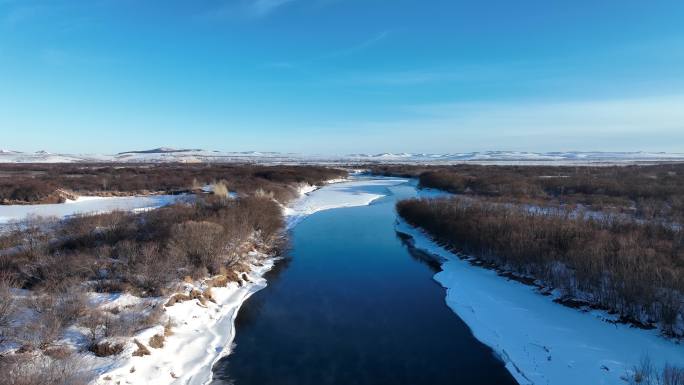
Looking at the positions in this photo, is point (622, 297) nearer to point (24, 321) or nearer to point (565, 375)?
point (565, 375)

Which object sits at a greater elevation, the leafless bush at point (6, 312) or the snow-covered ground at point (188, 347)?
the leafless bush at point (6, 312)

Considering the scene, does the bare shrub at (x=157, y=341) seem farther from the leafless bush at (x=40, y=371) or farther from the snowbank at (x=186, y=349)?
the leafless bush at (x=40, y=371)

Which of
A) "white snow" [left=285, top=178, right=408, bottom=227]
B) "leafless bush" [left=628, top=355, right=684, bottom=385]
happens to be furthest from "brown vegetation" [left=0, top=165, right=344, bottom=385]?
"leafless bush" [left=628, top=355, right=684, bottom=385]

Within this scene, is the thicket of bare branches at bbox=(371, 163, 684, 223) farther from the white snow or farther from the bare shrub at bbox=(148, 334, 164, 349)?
the bare shrub at bbox=(148, 334, 164, 349)

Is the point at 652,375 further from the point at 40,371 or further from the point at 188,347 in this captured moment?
the point at 40,371

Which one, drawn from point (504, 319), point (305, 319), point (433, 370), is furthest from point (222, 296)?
point (504, 319)

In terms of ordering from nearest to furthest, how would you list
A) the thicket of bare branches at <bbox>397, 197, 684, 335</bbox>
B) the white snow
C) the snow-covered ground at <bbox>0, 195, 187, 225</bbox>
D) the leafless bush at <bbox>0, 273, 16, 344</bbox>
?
the leafless bush at <bbox>0, 273, 16, 344</bbox>, the thicket of bare branches at <bbox>397, 197, 684, 335</bbox>, the snow-covered ground at <bbox>0, 195, 187, 225</bbox>, the white snow

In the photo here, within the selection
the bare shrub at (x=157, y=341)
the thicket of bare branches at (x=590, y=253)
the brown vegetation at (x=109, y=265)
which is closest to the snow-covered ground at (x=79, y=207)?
the brown vegetation at (x=109, y=265)
